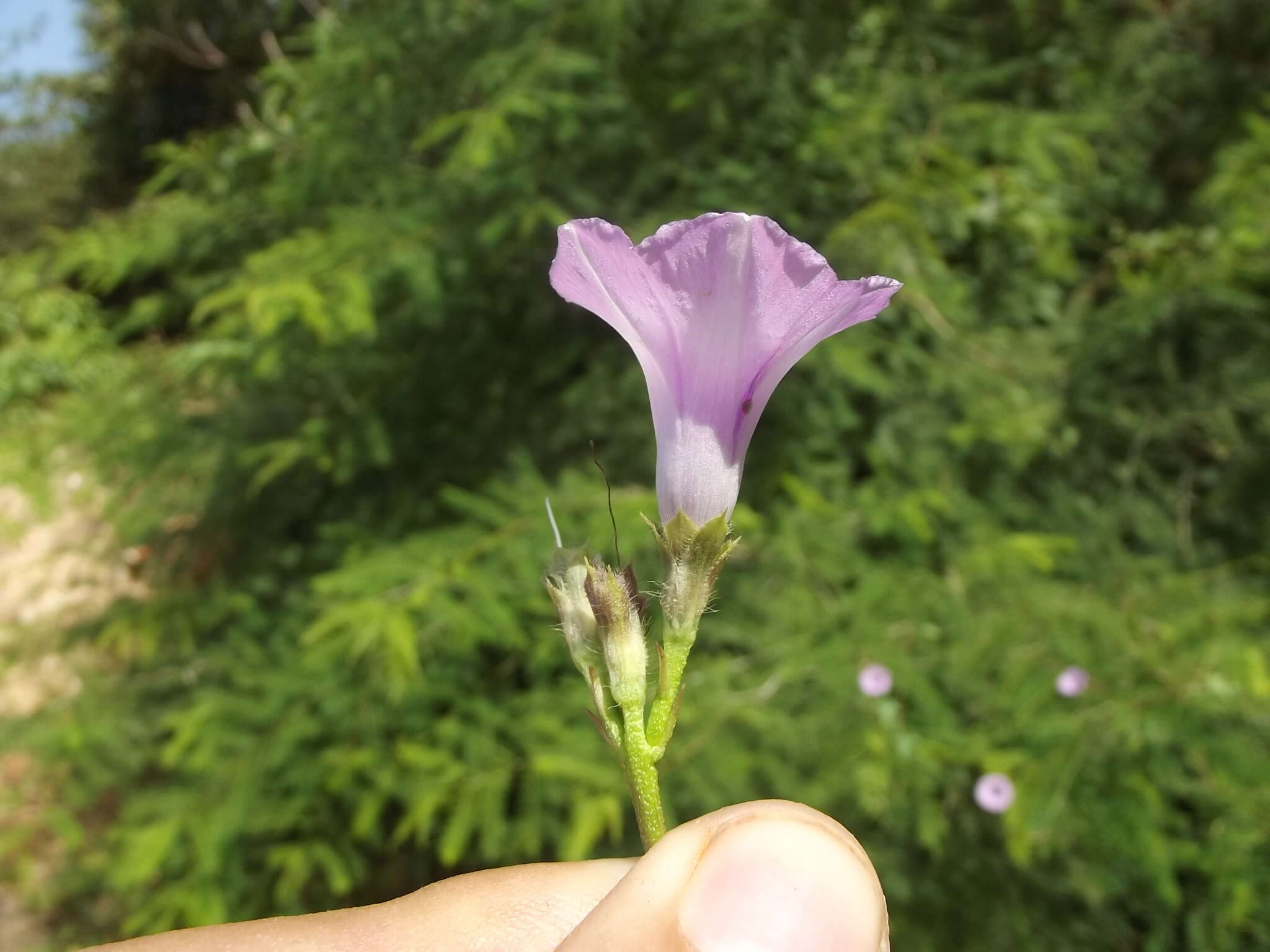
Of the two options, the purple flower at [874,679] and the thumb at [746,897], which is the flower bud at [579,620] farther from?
the purple flower at [874,679]

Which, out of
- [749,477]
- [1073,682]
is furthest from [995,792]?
[749,477]

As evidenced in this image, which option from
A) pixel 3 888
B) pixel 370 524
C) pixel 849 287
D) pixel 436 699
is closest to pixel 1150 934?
pixel 436 699

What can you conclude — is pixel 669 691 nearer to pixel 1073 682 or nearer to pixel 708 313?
pixel 708 313

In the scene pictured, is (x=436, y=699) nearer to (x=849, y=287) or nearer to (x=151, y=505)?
(x=151, y=505)

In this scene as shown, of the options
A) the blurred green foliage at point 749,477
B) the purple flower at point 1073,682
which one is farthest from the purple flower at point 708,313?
the purple flower at point 1073,682

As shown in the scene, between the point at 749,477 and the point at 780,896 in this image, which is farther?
the point at 749,477

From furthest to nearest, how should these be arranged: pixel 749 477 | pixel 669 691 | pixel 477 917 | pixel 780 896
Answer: pixel 749 477 → pixel 477 917 → pixel 780 896 → pixel 669 691

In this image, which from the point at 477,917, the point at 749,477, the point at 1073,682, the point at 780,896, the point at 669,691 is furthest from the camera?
the point at 749,477

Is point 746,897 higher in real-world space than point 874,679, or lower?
higher
